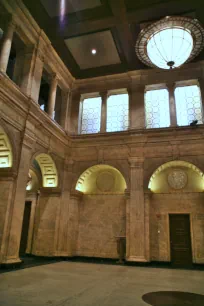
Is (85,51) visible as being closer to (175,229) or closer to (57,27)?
(57,27)

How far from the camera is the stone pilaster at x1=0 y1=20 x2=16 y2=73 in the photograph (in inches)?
315

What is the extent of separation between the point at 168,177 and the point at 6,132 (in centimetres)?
674

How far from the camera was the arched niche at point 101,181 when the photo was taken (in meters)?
11.5

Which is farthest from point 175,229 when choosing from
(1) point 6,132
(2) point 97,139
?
(1) point 6,132

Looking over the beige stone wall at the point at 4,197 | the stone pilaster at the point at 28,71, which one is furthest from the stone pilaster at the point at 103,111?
the beige stone wall at the point at 4,197

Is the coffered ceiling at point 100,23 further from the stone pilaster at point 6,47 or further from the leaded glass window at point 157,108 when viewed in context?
the leaded glass window at point 157,108

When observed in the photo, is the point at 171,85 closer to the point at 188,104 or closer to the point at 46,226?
the point at 188,104

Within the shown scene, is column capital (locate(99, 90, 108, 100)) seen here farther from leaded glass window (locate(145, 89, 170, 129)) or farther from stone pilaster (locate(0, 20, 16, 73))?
stone pilaster (locate(0, 20, 16, 73))

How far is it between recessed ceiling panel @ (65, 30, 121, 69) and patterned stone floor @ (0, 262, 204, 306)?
329 inches

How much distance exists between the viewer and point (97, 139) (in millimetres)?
11500

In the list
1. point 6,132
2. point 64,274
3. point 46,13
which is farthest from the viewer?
point 46,13

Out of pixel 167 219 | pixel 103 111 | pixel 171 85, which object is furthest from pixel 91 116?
pixel 167 219

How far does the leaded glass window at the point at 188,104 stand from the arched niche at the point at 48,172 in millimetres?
5708

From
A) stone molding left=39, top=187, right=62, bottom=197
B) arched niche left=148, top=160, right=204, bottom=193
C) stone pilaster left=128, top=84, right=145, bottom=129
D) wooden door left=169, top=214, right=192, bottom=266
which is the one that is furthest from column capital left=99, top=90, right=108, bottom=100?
wooden door left=169, top=214, right=192, bottom=266
